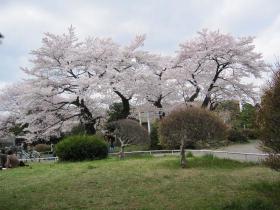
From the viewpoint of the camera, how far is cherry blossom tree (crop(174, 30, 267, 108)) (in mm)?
33500

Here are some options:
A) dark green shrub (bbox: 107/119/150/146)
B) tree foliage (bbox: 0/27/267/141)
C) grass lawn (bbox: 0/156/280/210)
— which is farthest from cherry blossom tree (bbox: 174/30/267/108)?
grass lawn (bbox: 0/156/280/210)

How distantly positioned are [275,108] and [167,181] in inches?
165

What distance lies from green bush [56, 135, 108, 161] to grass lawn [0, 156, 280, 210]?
764 centimetres

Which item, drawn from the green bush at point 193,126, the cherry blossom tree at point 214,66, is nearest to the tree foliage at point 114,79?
the cherry blossom tree at point 214,66

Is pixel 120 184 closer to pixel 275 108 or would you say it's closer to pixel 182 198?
pixel 182 198

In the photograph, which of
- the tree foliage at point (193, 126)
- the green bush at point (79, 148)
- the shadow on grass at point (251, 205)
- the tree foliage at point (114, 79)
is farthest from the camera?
the tree foliage at point (114, 79)

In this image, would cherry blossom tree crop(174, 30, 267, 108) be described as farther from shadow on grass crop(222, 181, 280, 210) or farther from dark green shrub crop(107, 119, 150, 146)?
shadow on grass crop(222, 181, 280, 210)

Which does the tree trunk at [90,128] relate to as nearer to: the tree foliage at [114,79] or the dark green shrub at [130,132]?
the tree foliage at [114,79]

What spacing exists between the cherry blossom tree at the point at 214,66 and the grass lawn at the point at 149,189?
60.1 feet

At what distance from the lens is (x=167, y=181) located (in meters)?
12.9

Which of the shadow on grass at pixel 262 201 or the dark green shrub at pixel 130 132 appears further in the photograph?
the dark green shrub at pixel 130 132

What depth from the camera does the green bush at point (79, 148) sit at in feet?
77.9

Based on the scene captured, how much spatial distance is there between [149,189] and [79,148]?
493 inches

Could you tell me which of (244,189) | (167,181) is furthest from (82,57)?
(244,189)
